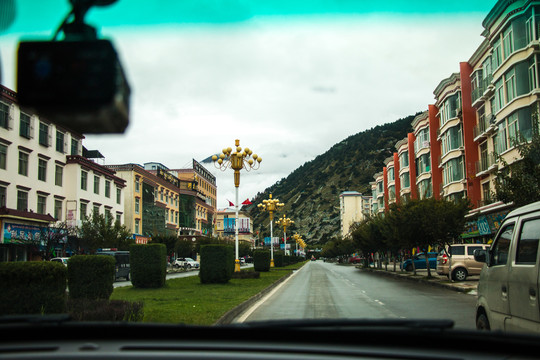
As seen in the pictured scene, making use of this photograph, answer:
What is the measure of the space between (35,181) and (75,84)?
41357 mm

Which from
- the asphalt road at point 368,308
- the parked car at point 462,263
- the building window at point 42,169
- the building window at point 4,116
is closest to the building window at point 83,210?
the building window at point 42,169

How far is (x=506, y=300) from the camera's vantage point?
21.5 ft

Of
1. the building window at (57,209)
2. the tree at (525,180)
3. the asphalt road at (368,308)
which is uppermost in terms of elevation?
the building window at (57,209)

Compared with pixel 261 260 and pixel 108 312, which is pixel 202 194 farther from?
pixel 108 312

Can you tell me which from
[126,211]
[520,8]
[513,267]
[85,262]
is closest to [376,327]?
[513,267]

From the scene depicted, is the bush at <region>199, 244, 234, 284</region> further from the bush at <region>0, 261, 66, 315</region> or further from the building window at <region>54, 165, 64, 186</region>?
the building window at <region>54, 165, 64, 186</region>

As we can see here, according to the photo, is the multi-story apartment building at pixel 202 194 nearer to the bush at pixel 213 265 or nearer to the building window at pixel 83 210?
the building window at pixel 83 210

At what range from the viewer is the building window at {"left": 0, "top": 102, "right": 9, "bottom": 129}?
36.3m

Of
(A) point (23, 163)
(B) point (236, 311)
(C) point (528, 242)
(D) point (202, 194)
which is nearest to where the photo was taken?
(C) point (528, 242)

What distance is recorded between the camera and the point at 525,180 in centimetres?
1772

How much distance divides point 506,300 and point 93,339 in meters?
5.35

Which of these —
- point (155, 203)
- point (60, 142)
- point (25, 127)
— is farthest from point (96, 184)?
point (155, 203)

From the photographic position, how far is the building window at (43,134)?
41.5 metres

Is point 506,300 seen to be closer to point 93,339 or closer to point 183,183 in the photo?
point 93,339
